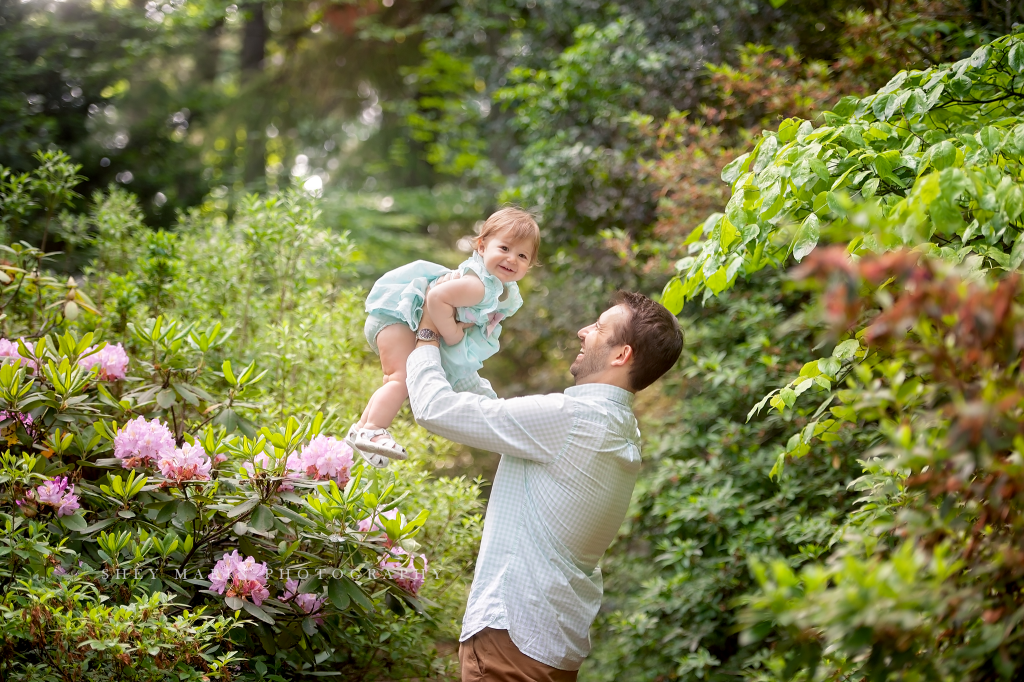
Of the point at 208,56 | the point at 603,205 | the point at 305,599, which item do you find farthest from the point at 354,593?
the point at 208,56

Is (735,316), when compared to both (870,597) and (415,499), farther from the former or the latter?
(870,597)

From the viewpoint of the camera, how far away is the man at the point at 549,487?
1.99 m

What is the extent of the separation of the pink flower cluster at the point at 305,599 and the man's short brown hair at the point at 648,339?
1.14 meters

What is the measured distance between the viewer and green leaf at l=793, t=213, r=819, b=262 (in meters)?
1.98

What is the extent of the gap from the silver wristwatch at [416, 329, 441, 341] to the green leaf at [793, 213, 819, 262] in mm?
1014

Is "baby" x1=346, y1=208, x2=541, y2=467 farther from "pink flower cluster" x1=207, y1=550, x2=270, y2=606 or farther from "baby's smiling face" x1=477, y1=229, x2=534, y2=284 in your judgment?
"pink flower cluster" x1=207, y1=550, x2=270, y2=606

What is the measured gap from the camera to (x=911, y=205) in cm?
157

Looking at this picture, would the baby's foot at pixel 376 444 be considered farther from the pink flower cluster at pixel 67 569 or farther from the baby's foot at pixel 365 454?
the pink flower cluster at pixel 67 569

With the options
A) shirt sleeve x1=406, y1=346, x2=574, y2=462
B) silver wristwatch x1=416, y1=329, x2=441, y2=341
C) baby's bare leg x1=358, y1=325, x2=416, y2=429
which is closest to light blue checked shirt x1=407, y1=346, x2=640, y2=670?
shirt sleeve x1=406, y1=346, x2=574, y2=462

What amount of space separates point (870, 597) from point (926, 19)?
3338mm

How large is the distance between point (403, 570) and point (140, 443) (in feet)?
2.83

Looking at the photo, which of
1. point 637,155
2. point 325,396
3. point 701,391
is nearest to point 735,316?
point 701,391

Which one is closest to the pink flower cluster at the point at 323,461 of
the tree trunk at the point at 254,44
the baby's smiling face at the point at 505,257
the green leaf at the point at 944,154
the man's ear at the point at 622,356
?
the baby's smiling face at the point at 505,257

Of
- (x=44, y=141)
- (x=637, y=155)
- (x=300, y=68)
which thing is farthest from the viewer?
(x=300, y=68)
